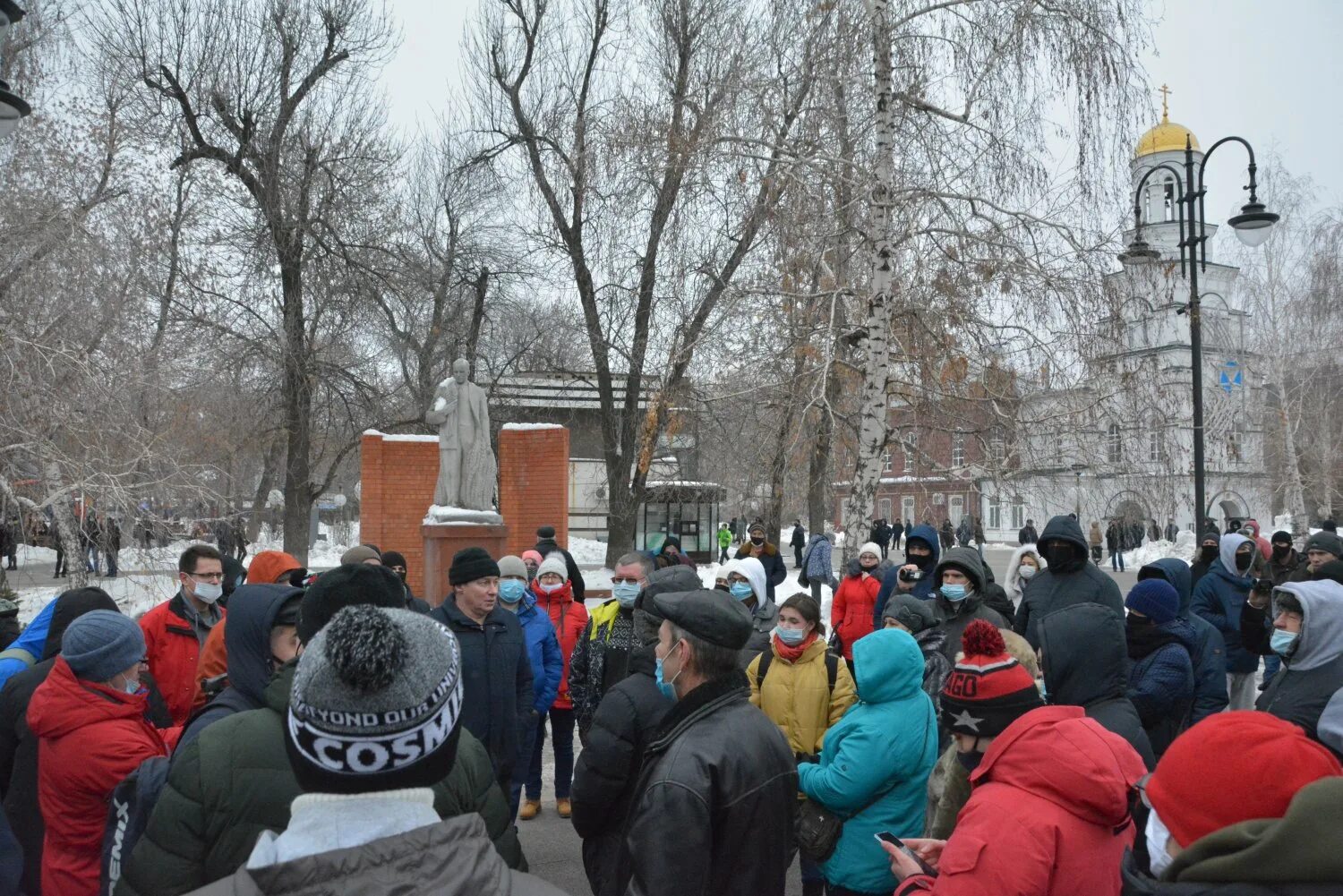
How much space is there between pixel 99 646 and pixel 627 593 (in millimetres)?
3404

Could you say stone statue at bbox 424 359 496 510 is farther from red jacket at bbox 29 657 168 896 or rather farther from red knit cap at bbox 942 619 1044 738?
red knit cap at bbox 942 619 1044 738

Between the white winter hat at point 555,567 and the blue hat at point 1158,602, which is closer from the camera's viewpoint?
the blue hat at point 1158,602

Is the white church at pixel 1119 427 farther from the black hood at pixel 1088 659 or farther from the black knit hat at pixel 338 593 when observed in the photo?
the black knit hat at pixel 338 593

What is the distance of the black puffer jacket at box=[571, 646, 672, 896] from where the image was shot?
3.37m

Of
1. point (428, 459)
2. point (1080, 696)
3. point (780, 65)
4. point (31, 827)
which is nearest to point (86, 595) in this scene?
point (31, 827)

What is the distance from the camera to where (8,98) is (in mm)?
5422

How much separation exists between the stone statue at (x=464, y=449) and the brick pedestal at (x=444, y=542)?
0.61 m

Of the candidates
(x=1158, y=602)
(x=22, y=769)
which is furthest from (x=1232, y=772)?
(x=22, y=769)

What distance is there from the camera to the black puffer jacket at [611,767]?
3371 millimetres

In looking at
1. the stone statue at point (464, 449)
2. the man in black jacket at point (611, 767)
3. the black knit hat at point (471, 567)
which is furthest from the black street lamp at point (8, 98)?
the stone statue at point (464, 449)

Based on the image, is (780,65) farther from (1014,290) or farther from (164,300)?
(164,300)

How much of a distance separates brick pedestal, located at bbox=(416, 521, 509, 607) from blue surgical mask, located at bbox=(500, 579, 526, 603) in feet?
27.6

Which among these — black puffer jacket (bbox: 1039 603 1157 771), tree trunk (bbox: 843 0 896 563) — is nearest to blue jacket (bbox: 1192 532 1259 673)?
tree trunk (bbox: 843 0 896 563)

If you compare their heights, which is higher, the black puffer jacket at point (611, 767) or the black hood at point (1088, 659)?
the black hood at point (1088, 659)
